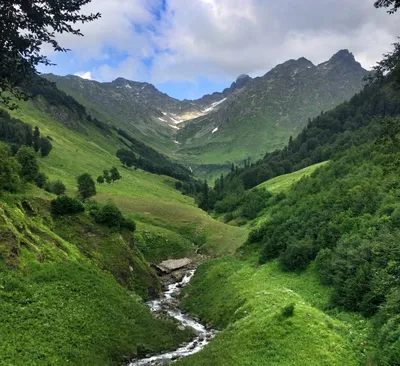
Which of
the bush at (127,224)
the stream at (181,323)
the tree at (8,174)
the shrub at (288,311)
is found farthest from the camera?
the bush at (127,224)

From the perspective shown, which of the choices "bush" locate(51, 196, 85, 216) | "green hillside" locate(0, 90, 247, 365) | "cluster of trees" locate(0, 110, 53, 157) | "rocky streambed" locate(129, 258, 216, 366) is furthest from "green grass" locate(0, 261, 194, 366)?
"cluster of trees" locate(0, 110, 53, 157)

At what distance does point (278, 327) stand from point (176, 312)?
20.9 m

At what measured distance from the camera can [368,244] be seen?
37.5m

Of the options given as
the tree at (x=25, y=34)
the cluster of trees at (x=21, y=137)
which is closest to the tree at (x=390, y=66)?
the tree at (x=25, y=34)

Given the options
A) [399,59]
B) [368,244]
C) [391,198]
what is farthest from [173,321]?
[399,59]

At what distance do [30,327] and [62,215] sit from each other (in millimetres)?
27315

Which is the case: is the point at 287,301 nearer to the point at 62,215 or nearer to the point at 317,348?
the point at 317,348

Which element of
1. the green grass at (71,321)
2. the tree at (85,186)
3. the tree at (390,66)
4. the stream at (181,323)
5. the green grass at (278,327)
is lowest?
the stream at (181,323)

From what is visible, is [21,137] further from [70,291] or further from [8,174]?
[70,291]

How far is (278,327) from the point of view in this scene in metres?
31.0

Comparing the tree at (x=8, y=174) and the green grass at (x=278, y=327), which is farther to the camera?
the tree at (x=8, y=174)

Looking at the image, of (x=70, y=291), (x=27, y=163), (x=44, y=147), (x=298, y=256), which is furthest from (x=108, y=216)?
(x=44, y=147)

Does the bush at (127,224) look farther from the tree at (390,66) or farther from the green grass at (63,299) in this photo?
the tree at (390,66)

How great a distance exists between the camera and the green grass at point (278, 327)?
90.8ft
